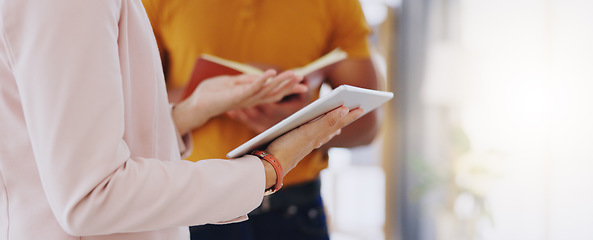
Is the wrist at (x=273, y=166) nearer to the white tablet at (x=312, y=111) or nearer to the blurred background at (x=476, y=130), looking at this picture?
the white tablet at (x=312, y=111)

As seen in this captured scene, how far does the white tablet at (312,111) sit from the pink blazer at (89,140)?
32mm

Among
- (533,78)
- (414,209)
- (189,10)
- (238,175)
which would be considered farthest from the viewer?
(414,209)

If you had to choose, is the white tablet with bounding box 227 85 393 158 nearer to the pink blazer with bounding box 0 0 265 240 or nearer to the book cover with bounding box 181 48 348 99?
the pink blazer with bounding box 0 0 265 240

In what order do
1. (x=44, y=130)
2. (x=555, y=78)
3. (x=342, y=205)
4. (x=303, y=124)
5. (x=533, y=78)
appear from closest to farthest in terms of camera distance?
(x=44, y=130)
(x=303, y=124)
(x=555, y=78)
(x=533, y=78)
(x=342, y=205)

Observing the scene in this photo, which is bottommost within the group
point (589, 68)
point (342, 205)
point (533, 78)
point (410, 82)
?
point (342, 205)

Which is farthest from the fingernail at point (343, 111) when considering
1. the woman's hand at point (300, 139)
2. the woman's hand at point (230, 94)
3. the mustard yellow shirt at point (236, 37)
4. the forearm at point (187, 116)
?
the mustard yellow shirt at point (236, 37)

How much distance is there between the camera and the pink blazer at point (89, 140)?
1.77ft

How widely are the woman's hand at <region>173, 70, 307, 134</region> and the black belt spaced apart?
0.96ft

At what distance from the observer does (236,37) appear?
4.35ft

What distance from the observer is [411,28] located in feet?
11.7

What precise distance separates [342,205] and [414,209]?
57 cm

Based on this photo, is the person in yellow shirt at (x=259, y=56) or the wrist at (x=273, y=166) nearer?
the wrist at (x=273, y=166)

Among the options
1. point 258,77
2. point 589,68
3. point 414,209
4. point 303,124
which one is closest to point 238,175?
point 303,124

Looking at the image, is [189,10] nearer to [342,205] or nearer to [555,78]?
[555,78]
